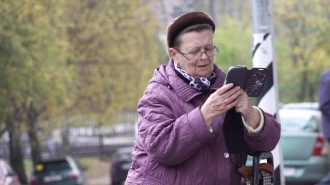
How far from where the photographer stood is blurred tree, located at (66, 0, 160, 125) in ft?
76.4

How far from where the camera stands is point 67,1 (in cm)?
2141

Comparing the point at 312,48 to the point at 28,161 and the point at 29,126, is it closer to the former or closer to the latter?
the point at 29,126

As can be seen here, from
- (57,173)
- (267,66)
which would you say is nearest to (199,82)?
(267,66)

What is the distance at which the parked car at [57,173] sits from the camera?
2011 centimetres

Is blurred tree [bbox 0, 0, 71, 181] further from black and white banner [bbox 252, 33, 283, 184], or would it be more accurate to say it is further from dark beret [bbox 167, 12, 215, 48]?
dark beret [bbox 167, 12, 215, 48]

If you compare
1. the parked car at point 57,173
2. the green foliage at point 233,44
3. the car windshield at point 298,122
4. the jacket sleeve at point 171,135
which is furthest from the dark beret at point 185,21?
the green foliage at point 233,44

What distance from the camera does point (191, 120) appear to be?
130 inches

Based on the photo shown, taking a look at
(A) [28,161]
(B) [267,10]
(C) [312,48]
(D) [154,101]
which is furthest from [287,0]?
(D) [154,101]

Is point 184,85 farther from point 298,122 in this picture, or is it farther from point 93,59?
point 93,59

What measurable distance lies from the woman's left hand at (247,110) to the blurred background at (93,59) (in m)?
9.50

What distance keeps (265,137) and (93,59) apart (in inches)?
821

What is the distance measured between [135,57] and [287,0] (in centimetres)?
782

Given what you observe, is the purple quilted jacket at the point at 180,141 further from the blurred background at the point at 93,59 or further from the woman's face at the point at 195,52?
the blurred background at the point at 93,59

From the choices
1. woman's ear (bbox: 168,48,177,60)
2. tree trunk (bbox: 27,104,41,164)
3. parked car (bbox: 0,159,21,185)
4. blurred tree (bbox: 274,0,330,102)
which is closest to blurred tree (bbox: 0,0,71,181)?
tree trunk (bbox: 27,104,41,164)
